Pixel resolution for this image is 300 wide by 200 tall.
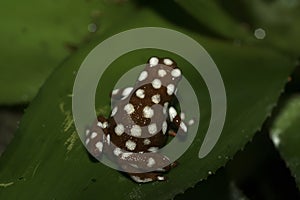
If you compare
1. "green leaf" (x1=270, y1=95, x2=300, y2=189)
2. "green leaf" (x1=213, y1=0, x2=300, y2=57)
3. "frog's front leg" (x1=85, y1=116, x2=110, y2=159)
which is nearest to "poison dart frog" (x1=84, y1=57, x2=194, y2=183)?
"frog's front leg" (x1=85, y1=116, x2=110, y2=159)

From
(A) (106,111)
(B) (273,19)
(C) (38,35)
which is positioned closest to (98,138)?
(A) (106,111)

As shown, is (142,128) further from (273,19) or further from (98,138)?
(273,19)

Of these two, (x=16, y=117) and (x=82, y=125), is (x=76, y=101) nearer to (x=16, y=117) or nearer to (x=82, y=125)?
(x=82, y=125)

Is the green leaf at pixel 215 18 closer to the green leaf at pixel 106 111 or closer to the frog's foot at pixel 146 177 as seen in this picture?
the green leaf at pixel 106 111

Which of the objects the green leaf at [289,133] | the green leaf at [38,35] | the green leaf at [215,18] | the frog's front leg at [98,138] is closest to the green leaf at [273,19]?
the green leaf at [215,18]

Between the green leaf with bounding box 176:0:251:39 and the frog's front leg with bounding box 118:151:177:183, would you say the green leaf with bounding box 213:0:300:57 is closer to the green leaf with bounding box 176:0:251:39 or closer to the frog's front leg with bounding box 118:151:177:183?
the green leaf with bounding box 176:0:251:39

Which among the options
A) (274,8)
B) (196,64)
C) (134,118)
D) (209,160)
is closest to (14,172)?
(134,118)

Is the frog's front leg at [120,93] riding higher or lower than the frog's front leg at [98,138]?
higher
